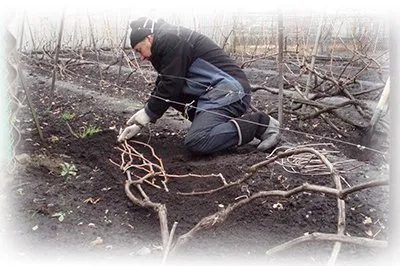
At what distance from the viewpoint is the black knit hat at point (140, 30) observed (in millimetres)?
3107

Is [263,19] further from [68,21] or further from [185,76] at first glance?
[185,76]

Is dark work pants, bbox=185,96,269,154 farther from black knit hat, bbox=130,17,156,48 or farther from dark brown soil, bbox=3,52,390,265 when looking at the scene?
black knit hat, bbox=130,17,156,48

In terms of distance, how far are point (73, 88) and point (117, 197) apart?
343 centimetres

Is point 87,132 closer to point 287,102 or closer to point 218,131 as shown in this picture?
point 218,131

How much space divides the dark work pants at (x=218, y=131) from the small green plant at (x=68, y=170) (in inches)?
30.1

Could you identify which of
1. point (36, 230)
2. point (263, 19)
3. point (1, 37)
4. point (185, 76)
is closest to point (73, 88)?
point (185, 76)

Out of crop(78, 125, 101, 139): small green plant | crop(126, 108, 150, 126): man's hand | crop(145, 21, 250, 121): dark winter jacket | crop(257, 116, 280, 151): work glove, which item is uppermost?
crop(145, 21, 250, 121): dark winter jacket

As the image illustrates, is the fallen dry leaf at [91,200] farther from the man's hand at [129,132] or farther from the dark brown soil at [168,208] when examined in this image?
the man's hand at [129,132]

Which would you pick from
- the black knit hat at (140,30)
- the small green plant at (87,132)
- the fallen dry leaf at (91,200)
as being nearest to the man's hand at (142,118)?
the small green plant at (87,132)

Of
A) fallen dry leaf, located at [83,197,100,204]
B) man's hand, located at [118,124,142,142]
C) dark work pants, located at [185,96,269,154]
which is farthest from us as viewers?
man's hand, located at [118,124,142,142]

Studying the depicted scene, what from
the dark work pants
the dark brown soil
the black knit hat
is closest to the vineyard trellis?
the dark brown soil

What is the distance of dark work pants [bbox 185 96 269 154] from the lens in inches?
120

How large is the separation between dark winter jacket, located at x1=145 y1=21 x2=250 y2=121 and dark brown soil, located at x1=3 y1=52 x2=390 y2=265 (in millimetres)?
335

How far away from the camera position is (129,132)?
3209 mm
